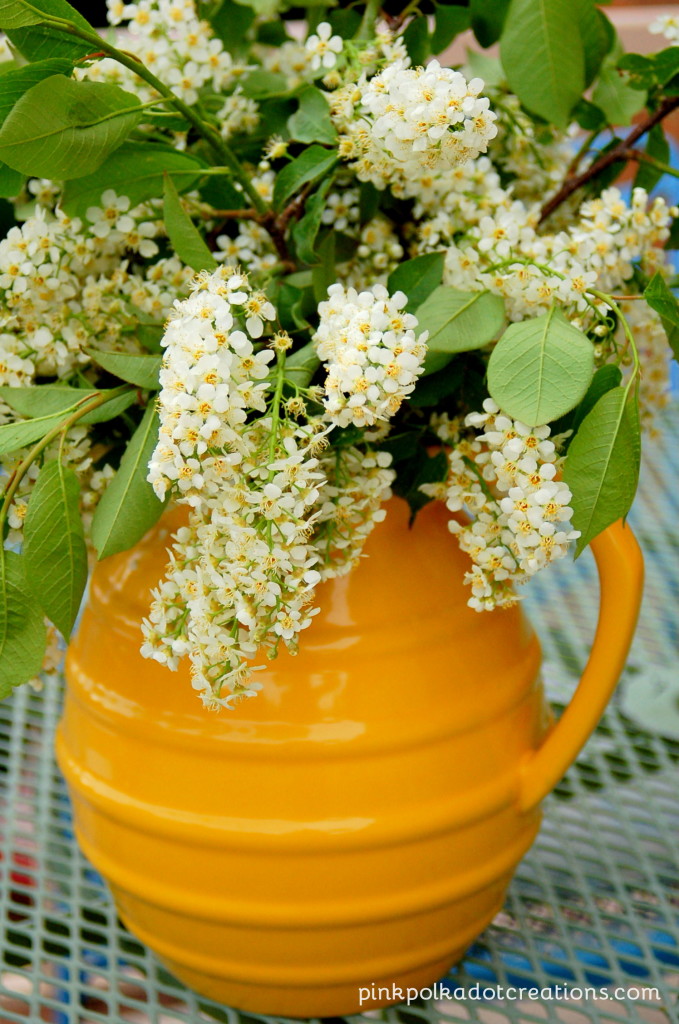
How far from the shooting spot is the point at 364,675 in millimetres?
516

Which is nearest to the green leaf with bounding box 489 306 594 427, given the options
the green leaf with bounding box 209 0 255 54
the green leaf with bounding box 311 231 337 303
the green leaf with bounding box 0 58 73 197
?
the green leaf with bounding box 311 231 337 303

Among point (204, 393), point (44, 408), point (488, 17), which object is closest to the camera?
point (204, 393)

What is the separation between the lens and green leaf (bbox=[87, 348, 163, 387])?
0.45 m

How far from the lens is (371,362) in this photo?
15.3 inches

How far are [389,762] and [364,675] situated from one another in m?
0.05

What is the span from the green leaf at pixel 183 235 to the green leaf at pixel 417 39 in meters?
0.24

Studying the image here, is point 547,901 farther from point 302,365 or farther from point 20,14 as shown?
point 20,14

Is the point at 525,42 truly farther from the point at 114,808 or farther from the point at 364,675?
the point at 114,808

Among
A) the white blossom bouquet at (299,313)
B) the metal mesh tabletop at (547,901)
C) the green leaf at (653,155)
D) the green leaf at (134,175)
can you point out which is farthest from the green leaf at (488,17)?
the metal mesh tabletop at (547,901)

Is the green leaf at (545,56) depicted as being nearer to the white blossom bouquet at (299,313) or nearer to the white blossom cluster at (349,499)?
the white blossom bouquet at (299,313)

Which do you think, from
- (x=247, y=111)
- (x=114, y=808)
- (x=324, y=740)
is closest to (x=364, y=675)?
(x=324, y=740)

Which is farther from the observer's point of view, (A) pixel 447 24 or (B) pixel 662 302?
(A) pixel 447 24

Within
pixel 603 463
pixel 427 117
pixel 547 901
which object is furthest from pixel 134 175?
pixel 547 901

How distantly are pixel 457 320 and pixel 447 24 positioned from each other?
0.97 feet
